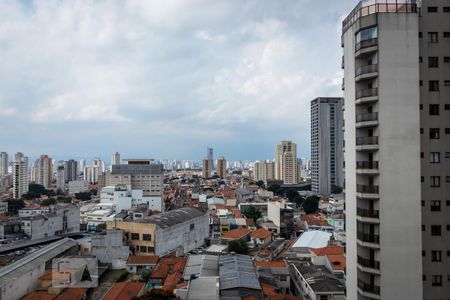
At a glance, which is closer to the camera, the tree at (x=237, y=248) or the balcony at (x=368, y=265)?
the balcony at (x=368, y=265)

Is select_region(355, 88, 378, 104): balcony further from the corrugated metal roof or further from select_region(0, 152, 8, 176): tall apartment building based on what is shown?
select_region(0, 152, 8, 176): tall apartment building

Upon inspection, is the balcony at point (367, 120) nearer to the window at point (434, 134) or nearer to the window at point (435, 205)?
the window at point (434, 134)

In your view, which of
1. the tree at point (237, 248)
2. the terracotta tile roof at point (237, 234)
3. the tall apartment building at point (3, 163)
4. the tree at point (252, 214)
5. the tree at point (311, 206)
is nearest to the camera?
the tree at point (237, 248)

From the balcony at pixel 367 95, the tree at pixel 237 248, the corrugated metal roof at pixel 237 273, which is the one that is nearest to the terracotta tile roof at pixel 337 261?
the corrugated metal roof at pixel 237 273

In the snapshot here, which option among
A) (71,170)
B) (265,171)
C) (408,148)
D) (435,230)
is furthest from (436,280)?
(71,170)

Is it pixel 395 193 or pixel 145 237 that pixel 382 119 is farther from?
pixel 145 237

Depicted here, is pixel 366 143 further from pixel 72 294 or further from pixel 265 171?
pixel 265 171

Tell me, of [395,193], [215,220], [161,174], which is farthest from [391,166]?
[161,174]
